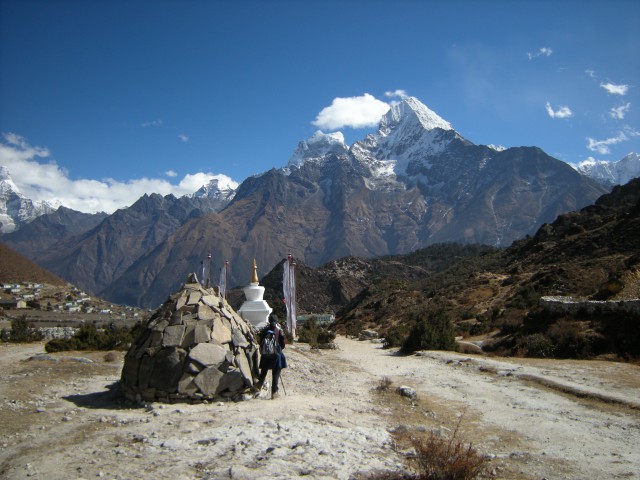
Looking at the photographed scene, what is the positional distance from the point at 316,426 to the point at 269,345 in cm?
270

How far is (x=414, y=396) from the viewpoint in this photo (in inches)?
431

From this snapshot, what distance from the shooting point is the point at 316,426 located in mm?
7605

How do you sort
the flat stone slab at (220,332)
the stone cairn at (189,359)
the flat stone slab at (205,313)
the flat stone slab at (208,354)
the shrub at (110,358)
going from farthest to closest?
the shrub at (110,358), the flat stone slab at (205,313), the flat stone slab at (220,332), the flat stone slab at (208,354), the stone cairn at (189,359)

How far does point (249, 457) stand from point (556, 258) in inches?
1806

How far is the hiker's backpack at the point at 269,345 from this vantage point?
9922 millimetres

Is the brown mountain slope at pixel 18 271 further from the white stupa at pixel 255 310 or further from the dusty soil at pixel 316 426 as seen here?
the dusty soil at pixel 316 426

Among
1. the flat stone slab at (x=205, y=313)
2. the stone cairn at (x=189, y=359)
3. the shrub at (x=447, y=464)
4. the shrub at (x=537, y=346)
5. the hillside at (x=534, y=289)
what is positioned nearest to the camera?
the shrub at (x=447, y=464)

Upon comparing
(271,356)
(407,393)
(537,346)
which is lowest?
(407,393)

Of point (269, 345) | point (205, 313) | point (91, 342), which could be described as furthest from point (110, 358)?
point (269, 345)

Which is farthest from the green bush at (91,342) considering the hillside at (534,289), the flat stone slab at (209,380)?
the hillside at (534,289)

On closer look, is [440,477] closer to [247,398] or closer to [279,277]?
[247,398]

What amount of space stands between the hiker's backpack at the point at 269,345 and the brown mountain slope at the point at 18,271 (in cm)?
10283

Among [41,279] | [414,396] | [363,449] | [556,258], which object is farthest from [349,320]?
[41,279]

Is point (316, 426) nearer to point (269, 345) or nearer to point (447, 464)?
point (269, 345)
